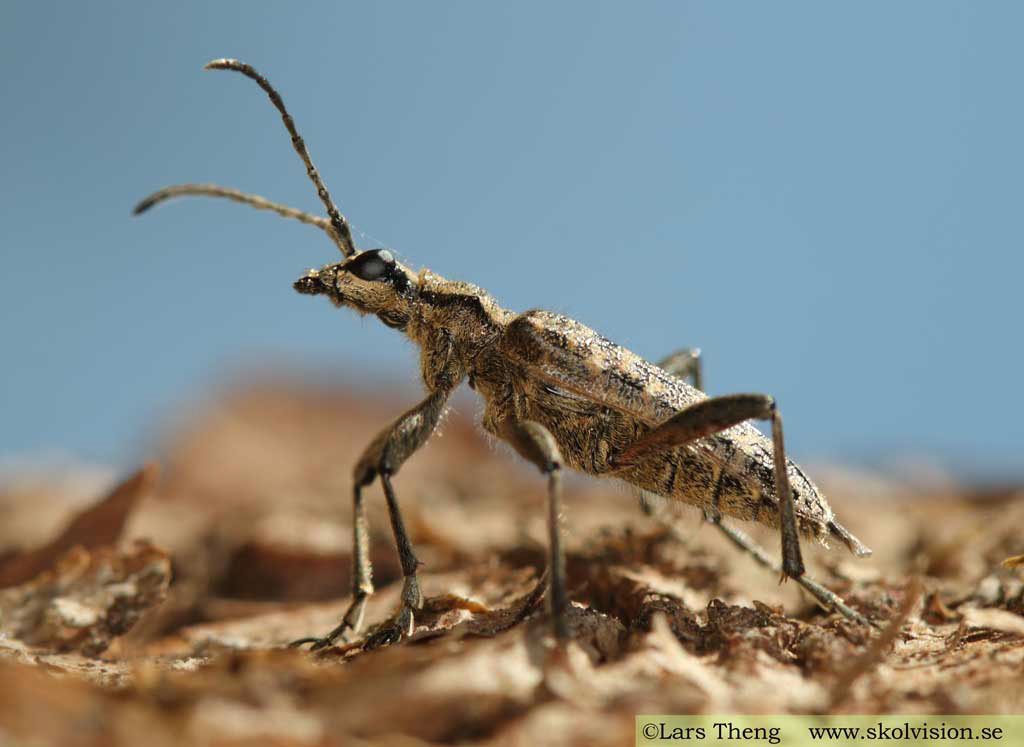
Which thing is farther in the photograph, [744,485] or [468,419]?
[468,419]

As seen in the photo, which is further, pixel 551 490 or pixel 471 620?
pixel 471 620

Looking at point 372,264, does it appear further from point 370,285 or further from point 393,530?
point 393,530

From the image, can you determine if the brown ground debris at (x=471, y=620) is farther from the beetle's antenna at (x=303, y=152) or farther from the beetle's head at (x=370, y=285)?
the beetle's antenna at (x=303, y=152)

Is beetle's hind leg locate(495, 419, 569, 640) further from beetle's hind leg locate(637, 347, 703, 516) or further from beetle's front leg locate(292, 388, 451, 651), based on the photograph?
A: beetle's hind leg locate(637, 347, 703, 516)

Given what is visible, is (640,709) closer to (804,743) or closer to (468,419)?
(804,743)

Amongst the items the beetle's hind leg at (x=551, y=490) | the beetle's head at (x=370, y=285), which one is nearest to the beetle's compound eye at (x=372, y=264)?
the beetle's head at (x=370, y=285)

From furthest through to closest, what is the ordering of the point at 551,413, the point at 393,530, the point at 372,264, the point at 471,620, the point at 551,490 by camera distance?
1. the point at 372,264
2. the point at 551,413
3. the point at 393,530
4. the point at 471,620
5. the point at 551,490

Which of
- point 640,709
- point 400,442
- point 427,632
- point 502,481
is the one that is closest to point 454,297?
point 400,442

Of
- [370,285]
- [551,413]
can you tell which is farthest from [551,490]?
[370,285]
